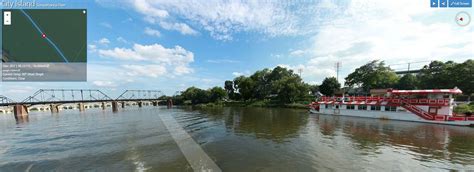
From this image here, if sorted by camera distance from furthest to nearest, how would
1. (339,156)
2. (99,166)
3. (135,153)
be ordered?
(135,153)
(339,156)
(99,166)

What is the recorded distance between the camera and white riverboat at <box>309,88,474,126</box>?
30356mm

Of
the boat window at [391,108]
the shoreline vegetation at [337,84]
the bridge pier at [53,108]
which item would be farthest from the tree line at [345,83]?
the bridge pier at [53,108]

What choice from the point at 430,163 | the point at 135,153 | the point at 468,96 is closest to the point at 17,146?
the point at 135,153

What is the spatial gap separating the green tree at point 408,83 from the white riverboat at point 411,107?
44.4 m

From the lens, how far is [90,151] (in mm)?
16594

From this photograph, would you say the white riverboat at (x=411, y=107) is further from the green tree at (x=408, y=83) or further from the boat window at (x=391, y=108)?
the green tree at (x=408, y=83)

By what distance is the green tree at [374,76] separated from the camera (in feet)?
249

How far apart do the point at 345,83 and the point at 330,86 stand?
1004 cm

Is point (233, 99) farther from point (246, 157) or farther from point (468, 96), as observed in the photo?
point (246, 157)

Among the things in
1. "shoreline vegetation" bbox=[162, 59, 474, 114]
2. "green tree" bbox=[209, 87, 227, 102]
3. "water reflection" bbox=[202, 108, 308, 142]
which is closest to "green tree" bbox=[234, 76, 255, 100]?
"shoreline vegetation" bbox=[162, 59, 474, 114]

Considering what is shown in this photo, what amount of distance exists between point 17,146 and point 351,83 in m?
94.7

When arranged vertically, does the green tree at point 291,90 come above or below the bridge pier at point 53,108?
above

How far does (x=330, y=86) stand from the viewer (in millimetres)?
83438

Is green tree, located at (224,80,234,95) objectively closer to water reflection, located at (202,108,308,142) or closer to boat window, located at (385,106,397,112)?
water reflection, located at (202,108,308,142)
